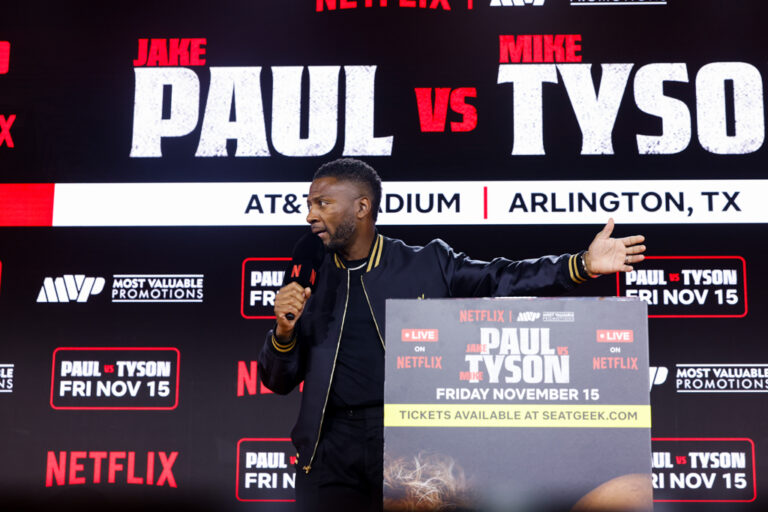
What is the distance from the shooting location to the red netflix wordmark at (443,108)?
12.2 feet

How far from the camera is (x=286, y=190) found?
12.2ft

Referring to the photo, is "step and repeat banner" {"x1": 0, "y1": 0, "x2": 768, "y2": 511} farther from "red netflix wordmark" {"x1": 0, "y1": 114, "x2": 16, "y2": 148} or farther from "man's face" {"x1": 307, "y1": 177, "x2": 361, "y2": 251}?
"man's face" {"x1": 307, "y1": 177, "x2": 361, "y2": 251}

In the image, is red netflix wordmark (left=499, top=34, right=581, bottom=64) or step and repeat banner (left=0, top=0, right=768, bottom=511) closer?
step and repeat banner (left=0, top=0, right=768, bottom=511)

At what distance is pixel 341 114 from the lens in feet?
12.4

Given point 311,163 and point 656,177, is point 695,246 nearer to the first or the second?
point 656,177

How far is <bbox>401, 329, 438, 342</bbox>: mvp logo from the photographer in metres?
1.49

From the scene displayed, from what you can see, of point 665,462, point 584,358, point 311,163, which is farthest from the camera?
point 311,163

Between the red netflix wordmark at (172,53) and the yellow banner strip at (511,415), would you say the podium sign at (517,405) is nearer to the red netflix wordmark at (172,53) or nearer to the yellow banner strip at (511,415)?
the yellow banner strip at (511,415)

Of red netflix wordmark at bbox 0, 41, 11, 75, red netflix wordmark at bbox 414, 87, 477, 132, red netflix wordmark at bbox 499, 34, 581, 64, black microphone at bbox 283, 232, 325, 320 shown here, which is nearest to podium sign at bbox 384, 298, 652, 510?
black microphone at bbox 283, 232, 325, 320

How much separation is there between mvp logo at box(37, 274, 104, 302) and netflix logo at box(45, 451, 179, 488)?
0.64 meters

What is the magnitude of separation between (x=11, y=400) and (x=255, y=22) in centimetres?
192

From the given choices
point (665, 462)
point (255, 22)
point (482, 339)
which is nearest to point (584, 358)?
point (482, 339)

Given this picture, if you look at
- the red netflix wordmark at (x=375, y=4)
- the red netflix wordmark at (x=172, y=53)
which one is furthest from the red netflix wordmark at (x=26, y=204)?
the red netflix wordmark at (x=375, y=4)

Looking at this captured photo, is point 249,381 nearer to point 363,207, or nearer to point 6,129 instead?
point 363,207
